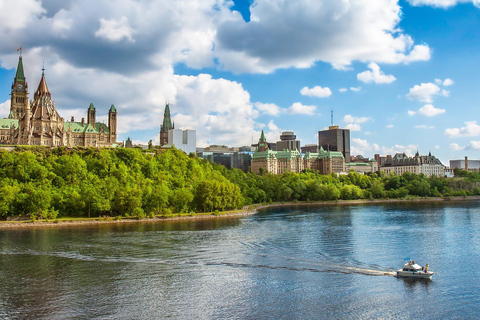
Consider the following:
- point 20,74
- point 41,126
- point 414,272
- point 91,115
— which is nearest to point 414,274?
point 414,272

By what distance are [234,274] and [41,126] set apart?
338ft

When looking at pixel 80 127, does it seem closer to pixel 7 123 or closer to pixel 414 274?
pixel 7 123

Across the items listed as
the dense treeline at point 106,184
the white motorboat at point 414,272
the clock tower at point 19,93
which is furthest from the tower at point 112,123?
the white motorboat at point 414,272

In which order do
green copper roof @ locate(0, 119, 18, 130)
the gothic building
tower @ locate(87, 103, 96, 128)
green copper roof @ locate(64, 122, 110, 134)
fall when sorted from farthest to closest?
tower @ locate(87, 103, 96, 128) < green copper roof @ locate(64, 122, 110, 134) < green copper roof @ locate(0, 119, 18, 130) < the gothic building

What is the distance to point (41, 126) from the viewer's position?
126438 millimetres

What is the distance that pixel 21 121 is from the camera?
124812 mm

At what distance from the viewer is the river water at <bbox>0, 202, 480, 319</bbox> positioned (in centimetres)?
3259

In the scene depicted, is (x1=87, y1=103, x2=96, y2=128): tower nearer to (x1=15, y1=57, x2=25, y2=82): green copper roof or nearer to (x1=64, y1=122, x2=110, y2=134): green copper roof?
(x1=64, y1=122, x2=110, y2=134): green copper roof

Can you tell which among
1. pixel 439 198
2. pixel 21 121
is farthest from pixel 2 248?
pixel 439 198

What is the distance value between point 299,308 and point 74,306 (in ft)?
53.8

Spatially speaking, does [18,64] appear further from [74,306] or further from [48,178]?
[74,306]

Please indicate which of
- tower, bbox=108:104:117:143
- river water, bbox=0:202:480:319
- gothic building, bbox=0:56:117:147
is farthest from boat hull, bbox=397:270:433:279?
tower, bbox=108:104:117:143

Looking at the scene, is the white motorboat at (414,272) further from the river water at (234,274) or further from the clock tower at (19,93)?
the clock tower at (19,93)

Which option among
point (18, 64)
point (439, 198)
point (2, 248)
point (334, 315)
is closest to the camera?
point (334, 315)
